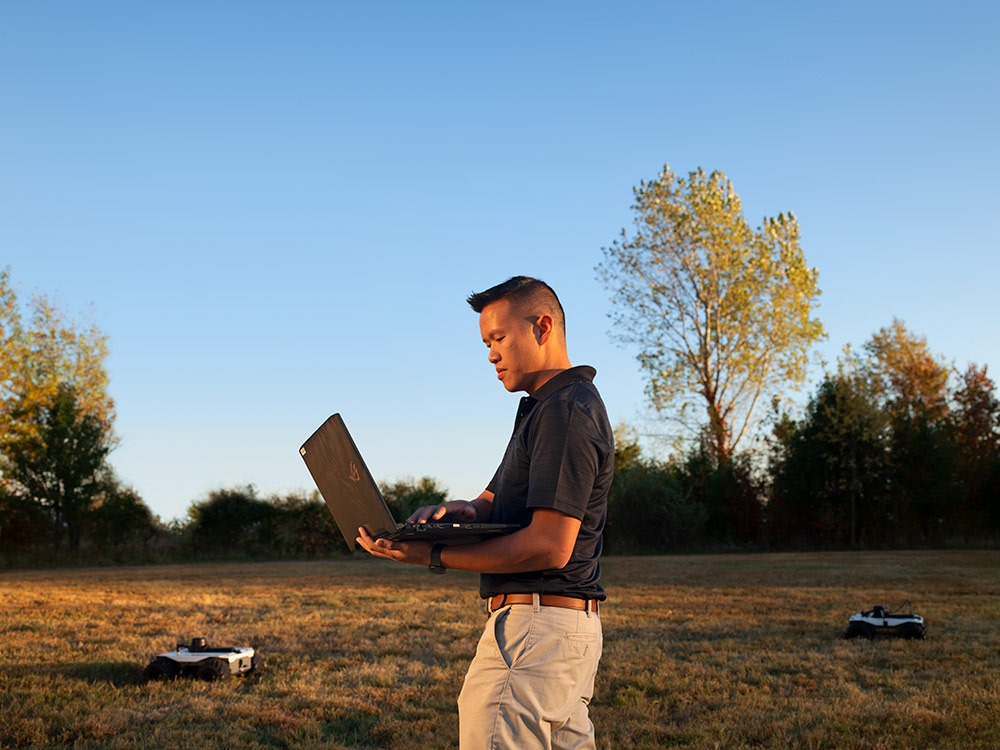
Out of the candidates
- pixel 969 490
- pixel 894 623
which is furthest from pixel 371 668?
pixel 969 490

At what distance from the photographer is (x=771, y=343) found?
27.0 metres

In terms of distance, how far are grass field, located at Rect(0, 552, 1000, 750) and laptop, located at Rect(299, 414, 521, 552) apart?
2.52 meters

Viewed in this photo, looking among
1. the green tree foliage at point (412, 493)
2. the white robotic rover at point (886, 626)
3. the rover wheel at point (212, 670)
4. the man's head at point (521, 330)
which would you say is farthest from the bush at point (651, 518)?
the man's head at point (521, 330)

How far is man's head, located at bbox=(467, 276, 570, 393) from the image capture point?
8.09 feet

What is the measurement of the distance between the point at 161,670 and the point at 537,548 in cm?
481

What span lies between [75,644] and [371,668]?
117 inches

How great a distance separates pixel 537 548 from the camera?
2158 millimetres

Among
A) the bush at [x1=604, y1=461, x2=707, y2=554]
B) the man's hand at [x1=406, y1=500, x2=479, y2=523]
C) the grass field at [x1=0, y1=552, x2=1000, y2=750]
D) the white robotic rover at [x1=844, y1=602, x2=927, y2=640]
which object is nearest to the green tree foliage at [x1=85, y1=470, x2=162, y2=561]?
the grass field at [x1=0, y1=552, x2=1000, y2=750]

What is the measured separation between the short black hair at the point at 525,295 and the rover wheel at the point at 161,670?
4651mm

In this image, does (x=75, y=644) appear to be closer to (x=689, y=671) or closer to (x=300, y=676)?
(x=300, y=676)

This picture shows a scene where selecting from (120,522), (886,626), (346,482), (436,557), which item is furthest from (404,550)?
(120,522)

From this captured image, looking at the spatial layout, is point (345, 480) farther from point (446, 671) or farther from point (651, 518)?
point (651, 518)

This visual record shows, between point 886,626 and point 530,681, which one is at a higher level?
point 530,681

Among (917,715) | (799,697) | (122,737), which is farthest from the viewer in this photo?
(799,697)
